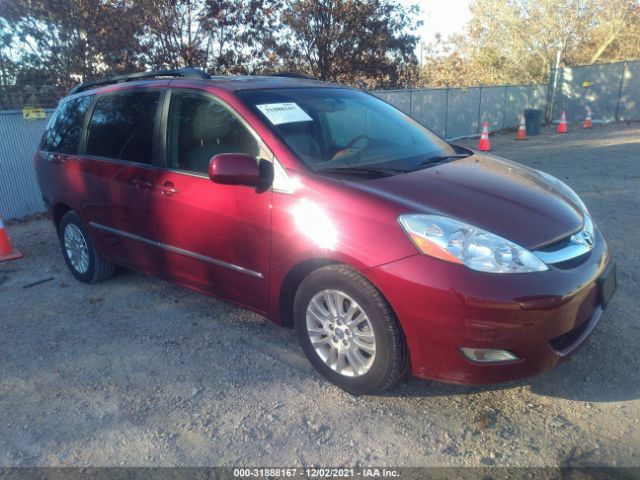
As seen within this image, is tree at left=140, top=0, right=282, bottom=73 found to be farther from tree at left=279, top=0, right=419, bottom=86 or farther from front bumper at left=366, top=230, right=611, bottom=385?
front bumper at left=366, top=230, right=611, bottom=385

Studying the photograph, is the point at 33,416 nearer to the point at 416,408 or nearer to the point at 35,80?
the point at 416,408

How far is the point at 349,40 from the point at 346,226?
14978 millimetres

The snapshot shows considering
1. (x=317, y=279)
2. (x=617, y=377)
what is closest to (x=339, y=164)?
(x=317, y=279)

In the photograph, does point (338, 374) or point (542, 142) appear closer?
point (338, 374)

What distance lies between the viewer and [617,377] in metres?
3.05

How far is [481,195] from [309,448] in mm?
1680

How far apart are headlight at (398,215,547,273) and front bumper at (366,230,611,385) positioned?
5 cm

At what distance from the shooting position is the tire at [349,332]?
8.88 feet

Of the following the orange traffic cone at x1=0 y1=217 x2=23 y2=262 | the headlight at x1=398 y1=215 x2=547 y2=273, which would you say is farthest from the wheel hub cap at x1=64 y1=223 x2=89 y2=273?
the headlight at x1=398 y1=215 x2=547 y2=273

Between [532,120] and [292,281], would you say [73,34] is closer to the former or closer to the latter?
[292,281]

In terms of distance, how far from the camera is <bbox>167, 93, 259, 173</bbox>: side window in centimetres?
341

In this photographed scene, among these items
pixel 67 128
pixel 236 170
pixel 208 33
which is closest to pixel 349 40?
pixel 208 33

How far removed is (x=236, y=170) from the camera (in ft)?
10.0

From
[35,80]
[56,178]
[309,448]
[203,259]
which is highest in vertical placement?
[35,80]
